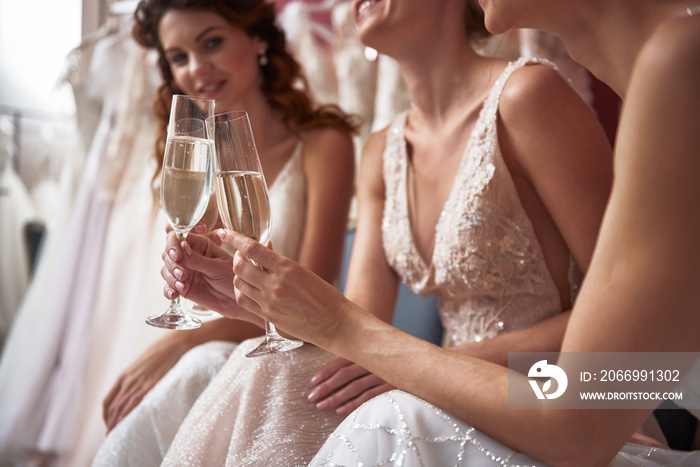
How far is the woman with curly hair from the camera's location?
3.51 ft

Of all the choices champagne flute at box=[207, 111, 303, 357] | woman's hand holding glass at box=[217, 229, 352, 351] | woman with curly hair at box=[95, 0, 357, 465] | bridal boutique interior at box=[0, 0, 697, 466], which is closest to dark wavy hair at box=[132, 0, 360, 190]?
woman with curly hair at box=[95, 0, 357, 465]

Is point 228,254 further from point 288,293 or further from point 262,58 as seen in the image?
point 262,58

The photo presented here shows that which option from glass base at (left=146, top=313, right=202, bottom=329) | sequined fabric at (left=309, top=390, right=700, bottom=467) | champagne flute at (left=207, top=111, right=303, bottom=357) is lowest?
sequined fabric at (left=309, top=390, right=700, bottom=467)

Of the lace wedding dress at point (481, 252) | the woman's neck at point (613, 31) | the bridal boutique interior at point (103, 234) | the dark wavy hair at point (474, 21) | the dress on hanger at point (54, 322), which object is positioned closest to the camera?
the woman's neck at point (613, 31)

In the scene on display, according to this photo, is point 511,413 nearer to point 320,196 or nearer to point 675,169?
point 675,169

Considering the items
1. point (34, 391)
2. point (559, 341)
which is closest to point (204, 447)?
point (559, 341)

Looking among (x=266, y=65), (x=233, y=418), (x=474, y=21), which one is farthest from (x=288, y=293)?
(x=266, y=65)

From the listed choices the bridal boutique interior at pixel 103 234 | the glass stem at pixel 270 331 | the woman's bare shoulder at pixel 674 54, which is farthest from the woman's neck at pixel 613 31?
the bridal boutique interior at pixel 103 234

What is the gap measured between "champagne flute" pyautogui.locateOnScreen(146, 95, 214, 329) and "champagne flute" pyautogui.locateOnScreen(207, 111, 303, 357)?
3 cm

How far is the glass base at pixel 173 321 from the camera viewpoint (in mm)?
1017

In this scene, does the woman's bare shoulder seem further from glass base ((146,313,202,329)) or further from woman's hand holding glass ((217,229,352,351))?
glass base ((146,313,202,329))

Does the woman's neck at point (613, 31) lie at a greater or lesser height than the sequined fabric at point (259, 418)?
greater

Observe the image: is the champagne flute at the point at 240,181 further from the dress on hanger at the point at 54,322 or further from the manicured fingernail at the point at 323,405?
the dress on hanger at the point at 54,322

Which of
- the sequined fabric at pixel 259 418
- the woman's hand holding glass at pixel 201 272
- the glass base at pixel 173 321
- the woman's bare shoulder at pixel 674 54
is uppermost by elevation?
the woman's bare shoulder at pixel 674 54
